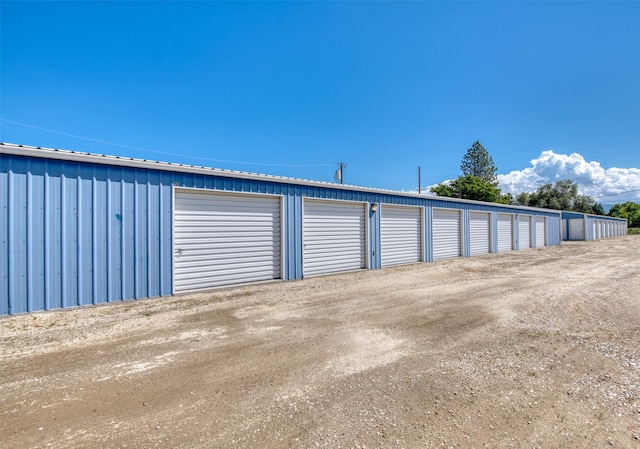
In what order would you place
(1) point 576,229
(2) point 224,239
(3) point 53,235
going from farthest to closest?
(1) point 576,229 → (2) point 224,239 → (3) point 53,235

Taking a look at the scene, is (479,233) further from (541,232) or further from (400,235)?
(541,232)

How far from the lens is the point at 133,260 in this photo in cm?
596

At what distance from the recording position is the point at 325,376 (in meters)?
2.88

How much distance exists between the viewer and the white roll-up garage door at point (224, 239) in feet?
22.3

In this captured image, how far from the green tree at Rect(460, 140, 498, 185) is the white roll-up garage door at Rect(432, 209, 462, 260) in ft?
109

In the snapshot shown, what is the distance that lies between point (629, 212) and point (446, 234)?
68.4 metres

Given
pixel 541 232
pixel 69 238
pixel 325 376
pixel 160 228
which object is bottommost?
pixel 325 376

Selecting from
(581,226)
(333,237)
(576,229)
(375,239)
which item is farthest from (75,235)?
(576,229)

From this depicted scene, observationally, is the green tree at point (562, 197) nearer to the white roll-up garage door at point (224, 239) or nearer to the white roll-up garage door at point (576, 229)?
the white roll-up garage door at point (576, 229)

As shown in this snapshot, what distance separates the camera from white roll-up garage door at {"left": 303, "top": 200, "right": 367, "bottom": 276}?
8.98 m

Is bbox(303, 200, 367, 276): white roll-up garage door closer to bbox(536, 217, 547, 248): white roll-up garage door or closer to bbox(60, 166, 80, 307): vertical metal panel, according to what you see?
bbox(60, 166, 80, 307): vertical metal panel

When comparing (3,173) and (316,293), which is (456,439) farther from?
(3,173)

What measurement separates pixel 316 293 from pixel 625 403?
197 inches

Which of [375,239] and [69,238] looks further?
[375,239]
